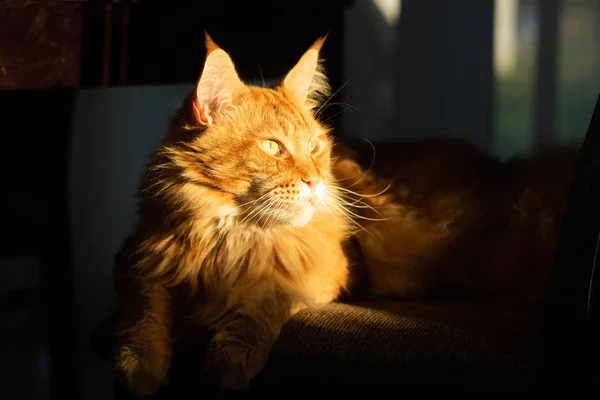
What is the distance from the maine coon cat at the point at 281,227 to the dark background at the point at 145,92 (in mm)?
289

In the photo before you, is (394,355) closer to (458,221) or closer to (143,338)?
(143,338)

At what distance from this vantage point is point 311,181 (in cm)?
130

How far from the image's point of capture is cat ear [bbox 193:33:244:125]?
4.03 ft

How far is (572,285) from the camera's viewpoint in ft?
3.23

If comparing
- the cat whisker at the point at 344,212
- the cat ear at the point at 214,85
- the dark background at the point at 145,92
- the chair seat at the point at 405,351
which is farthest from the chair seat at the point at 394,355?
the dark background at the point at 145,92

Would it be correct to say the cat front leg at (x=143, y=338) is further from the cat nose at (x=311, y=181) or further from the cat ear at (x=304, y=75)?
the cat ear at (x=304, y=75)

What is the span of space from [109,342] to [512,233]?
0.83 meters

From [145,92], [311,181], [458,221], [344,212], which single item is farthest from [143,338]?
[145,92]

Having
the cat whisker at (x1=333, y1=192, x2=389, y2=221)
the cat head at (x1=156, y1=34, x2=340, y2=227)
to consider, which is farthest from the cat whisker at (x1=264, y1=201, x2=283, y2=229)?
the cat whisker at (x1=333, y1=192, x2=389, y2=221)

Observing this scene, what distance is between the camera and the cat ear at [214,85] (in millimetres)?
1228

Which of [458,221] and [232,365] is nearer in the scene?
[232,365]

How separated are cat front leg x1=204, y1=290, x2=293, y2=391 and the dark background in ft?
1.82

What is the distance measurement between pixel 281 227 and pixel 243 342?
0.28 meters

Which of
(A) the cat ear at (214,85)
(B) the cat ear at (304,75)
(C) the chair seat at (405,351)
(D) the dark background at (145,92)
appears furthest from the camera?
(D) the dark background at (145,92)
